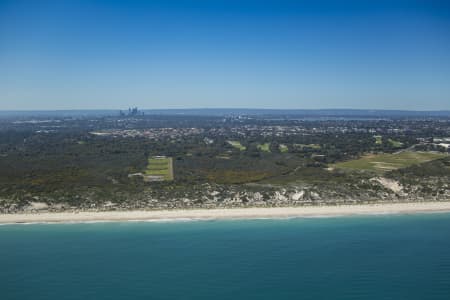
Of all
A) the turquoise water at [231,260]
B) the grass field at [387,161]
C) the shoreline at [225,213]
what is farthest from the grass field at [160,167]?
the grass field at [387,161]

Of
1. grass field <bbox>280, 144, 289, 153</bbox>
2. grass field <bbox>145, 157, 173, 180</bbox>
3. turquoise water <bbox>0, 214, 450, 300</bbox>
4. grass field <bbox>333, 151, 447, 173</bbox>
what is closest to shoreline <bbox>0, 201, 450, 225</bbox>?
turquoise water <bbox>0, 214, 450, 300</bbox>

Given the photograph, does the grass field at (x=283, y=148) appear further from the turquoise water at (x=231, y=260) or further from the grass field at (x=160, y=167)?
the turquoise water at (x=231, y=260)

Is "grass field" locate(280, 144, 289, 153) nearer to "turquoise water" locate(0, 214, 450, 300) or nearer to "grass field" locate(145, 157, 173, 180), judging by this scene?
"grass field" locate(145, 157, 173, 180)

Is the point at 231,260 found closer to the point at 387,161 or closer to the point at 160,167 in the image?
the point at 160,167

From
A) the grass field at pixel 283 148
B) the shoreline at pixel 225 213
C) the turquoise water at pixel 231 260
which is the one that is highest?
the grass field at pixel 283 148

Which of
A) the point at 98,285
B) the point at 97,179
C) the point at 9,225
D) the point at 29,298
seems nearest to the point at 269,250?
the point at 98,285

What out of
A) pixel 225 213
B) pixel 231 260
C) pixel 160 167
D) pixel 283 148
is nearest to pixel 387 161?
pixel 283 148
